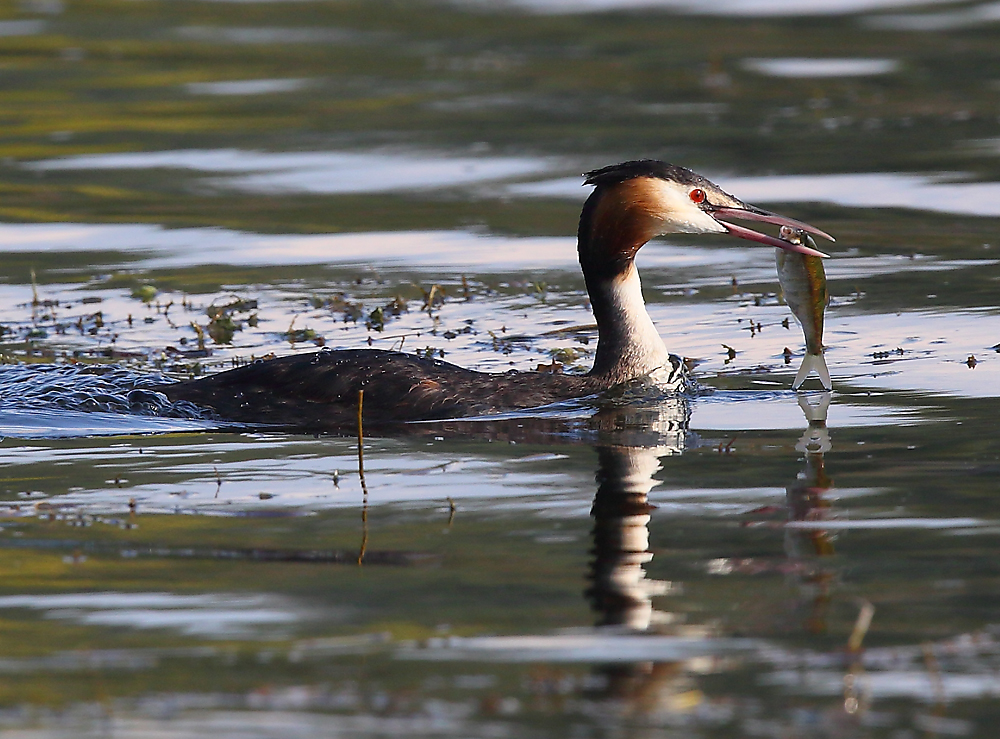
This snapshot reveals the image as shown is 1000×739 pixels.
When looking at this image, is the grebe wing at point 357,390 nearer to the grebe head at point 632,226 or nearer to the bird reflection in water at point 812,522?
the grebe head at point 632,226

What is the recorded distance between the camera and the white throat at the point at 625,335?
32.1 feet

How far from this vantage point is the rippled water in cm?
531

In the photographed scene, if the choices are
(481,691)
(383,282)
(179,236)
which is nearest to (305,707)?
(481,691)

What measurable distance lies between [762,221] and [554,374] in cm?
140

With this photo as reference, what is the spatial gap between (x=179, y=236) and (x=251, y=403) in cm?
657

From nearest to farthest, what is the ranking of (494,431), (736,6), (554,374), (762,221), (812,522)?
(812,522) < (494,431) < (762,221) < (554,374) < (736,6)

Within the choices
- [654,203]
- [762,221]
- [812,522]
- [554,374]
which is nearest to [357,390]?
[554,374]

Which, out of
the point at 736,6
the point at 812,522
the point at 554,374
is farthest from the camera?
the point at 736,6

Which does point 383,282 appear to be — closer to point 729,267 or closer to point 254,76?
point 729,267

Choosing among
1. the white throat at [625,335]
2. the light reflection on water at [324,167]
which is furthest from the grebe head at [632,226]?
the light reflection on water at [324,167]

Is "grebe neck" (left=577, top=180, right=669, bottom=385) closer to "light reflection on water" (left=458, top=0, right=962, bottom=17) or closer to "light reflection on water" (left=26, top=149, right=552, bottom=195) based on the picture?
"light reflection on water" (left=26, top=149, right=552, bottom=195)

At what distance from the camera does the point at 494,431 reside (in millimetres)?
9031

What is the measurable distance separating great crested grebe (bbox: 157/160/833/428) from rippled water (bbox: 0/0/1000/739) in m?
0.20

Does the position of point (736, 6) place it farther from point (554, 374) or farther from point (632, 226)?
point (554, 374)
